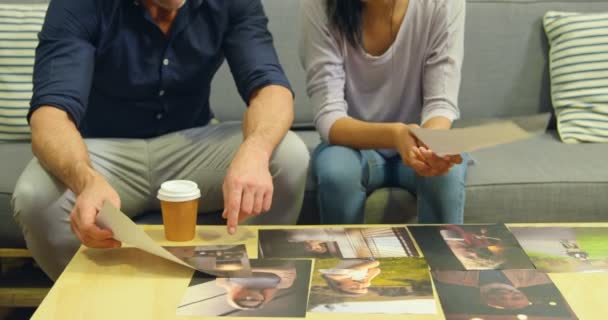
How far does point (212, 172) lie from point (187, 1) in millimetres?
388

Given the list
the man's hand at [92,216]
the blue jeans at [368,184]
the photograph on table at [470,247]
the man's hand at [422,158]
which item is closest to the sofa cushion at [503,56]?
the blue jeans at [368,184]

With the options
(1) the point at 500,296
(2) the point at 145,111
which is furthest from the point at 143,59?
(1) the point at 500,296

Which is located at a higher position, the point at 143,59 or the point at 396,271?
the point at 143,59

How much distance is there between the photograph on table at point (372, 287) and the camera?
3.22ft

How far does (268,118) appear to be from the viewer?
1488 millimetres

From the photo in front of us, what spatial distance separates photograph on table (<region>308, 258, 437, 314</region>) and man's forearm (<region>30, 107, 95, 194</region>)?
1.58 feet

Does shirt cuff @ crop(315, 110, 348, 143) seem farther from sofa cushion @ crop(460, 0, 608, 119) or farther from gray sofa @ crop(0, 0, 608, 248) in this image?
sofa cushion @ crop(460, 0, 608, 119)

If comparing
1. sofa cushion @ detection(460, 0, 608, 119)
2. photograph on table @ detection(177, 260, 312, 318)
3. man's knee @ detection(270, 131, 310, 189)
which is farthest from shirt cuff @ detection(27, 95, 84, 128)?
sofa cushion @ detection(460, 0, 608, 119)

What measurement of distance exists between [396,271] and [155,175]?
2.30 feet

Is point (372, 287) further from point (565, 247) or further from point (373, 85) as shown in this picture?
point (373, 85)

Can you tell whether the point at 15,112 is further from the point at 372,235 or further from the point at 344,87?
the point at 372,235

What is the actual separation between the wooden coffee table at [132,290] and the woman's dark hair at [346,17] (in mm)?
691

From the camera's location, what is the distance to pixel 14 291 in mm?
1764

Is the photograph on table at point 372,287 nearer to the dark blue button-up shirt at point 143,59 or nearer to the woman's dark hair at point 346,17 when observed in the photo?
the dark blue button-up shirt at point 143,59
